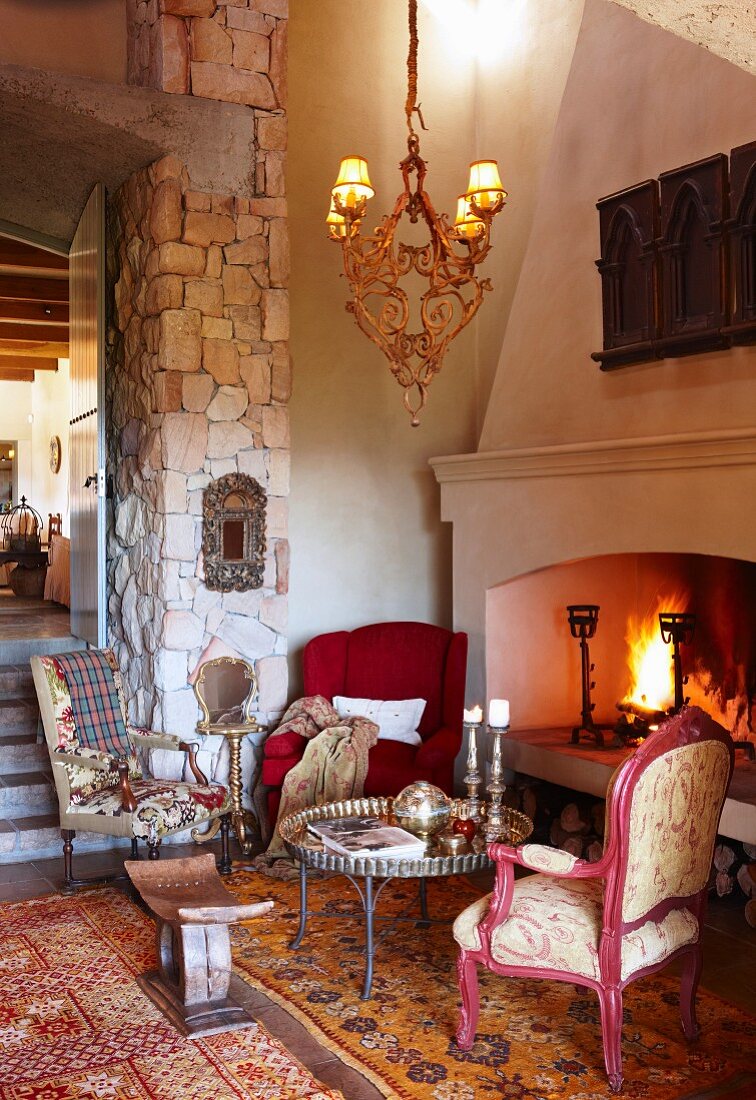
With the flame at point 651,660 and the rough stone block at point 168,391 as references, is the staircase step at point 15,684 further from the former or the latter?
the flame at point 651,660

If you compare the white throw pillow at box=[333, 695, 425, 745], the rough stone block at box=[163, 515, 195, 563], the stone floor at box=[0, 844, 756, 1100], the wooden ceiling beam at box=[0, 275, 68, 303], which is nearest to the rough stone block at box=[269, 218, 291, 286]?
the rough stone block at box=[163, 515, 195, 563]

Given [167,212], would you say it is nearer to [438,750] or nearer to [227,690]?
[227,690]

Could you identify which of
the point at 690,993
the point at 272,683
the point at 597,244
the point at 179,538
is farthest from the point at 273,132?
the point at 690,993

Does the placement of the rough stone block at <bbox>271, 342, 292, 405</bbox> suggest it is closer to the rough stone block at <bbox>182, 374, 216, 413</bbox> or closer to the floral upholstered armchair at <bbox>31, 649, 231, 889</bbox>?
the rough stone block at <bbox>182, 374, 216, 413</bbox>

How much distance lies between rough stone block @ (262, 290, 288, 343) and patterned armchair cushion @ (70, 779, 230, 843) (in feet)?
7.56

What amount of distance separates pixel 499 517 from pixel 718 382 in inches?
60.9

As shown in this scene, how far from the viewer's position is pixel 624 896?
2.98 metres

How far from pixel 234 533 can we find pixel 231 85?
7.27ft

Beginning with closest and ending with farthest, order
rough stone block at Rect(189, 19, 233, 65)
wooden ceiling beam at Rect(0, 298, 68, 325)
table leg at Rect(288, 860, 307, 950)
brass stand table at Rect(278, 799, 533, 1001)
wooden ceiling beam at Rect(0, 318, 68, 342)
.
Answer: brass stand table at Rect(278, 799, 533, 1001) < table leg at Rect(288, 860, 307, 950) < rough stone block at Rect(189, 19, 233, 65) < wooden ceiling beam at Rect(0, 298, 68, 325) < wooden ceiling beam at Rect(0, 318, 68, 342)

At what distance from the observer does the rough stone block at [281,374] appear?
220 inches

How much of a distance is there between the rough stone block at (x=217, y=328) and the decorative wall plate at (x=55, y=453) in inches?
430

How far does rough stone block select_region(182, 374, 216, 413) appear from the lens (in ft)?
17.6

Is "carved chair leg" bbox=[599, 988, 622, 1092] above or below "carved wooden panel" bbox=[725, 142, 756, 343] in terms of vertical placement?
below

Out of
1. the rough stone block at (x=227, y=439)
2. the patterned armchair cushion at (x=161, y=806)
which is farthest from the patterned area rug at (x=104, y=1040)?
the rough stone block at (x=227, y=439)
